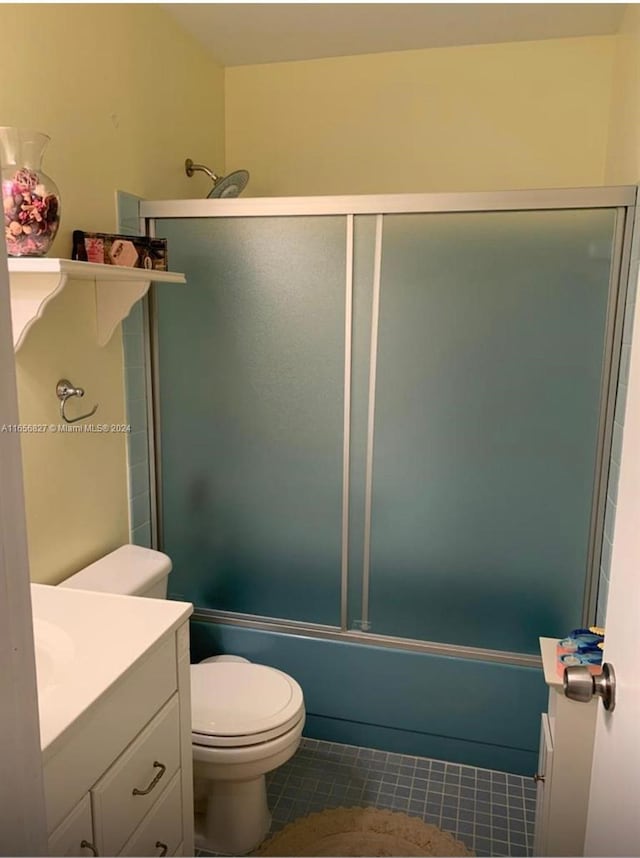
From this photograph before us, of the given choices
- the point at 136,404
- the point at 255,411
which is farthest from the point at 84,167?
the point at 255,411

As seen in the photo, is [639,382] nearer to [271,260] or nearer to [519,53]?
[271,260]

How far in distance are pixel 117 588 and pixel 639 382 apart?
143cm

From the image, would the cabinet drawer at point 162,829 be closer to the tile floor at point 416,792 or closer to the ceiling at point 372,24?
the tile floor at point 416,792

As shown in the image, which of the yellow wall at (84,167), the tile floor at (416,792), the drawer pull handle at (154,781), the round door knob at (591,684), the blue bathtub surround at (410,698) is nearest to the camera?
the round door knob at (591,684)

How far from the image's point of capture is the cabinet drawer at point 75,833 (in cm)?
104

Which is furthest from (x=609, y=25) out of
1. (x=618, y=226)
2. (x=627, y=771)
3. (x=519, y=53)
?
(x=627, y=771)

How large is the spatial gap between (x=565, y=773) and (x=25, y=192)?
66.9 inches

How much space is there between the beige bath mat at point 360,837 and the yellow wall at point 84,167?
3.11 ft

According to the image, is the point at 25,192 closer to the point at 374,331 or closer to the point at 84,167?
the point at 84,167

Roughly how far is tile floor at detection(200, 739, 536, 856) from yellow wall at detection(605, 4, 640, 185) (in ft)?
5.87

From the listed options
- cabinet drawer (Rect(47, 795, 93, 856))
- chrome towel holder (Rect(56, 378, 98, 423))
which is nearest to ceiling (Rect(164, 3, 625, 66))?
chrome towel holder (Rect(56, 378, 98, 423))

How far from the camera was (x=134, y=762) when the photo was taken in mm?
1258

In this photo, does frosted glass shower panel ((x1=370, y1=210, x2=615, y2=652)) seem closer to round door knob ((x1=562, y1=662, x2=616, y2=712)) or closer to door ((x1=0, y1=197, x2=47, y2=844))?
round door knob ((x1=562, y1=662, x2=616, y2=712))

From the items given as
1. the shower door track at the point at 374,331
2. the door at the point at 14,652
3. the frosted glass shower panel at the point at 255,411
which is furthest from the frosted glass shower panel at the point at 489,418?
the door at the point at 14,652
